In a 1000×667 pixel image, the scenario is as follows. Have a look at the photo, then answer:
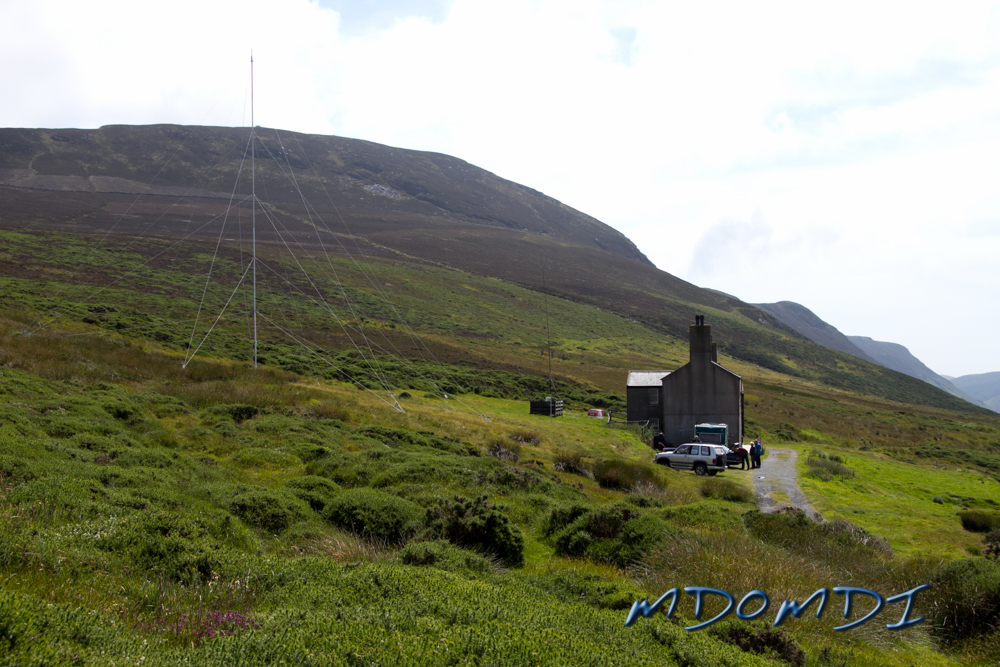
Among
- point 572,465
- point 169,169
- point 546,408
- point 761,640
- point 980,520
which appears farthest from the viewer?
point 169,169

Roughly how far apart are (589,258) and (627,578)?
507 ft

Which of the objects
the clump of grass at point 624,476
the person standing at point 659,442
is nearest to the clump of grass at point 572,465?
→ the clump of grass at point 624,476

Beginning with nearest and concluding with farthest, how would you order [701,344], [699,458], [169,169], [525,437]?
[699,458] → [525,437] → [701,344] → [169,169]

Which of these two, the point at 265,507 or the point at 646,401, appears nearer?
the point at 265,507

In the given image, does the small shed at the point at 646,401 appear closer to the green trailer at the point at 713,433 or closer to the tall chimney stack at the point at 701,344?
the tall chimney stack at the point at 701,344

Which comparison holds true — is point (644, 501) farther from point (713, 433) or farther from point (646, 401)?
point (646, 401)

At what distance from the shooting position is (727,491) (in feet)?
66.5

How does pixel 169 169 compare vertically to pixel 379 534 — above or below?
above

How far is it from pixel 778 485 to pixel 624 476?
25.4ft

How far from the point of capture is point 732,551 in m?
8.46

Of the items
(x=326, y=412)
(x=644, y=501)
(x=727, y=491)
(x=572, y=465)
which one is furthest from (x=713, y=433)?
(x=326, y=412)

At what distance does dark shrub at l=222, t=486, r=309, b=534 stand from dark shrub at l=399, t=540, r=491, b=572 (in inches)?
94.8

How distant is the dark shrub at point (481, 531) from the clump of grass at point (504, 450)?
11.1m

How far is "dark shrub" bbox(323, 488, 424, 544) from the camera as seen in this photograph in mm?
9805
